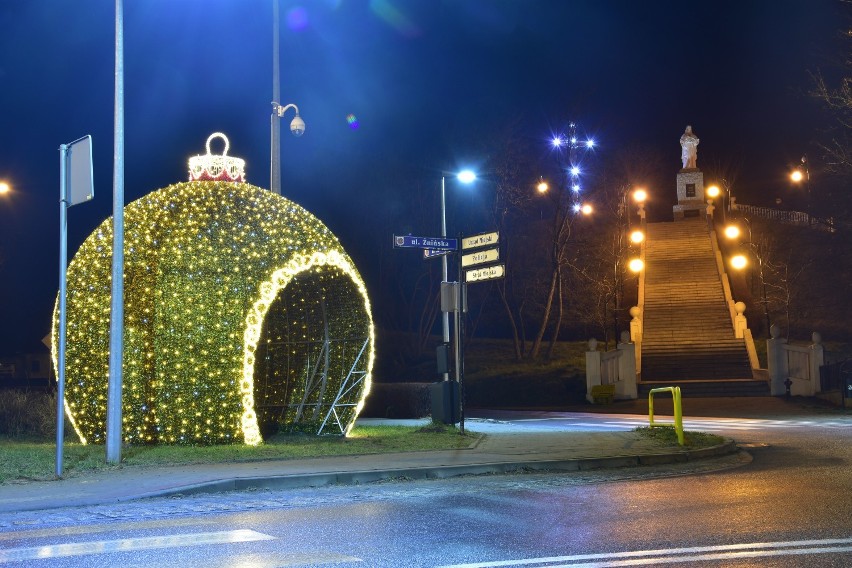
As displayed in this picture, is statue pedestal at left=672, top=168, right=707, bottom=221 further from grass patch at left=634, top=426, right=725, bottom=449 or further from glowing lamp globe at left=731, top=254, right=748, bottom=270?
grass patch at left=634, top=426, right=725, bottom=449

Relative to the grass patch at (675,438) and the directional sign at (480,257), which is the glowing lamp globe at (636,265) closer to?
the grass patch at (675,438)

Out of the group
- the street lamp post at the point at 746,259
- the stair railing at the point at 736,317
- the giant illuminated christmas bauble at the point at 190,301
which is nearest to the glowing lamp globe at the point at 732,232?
the street lamp post at the point at 746,259

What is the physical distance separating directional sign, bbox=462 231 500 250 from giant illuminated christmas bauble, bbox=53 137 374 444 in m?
2.87

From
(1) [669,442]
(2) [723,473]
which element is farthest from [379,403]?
(2) [723,473]

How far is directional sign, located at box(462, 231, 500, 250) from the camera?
16.8 m

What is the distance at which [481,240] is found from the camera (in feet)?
56.0

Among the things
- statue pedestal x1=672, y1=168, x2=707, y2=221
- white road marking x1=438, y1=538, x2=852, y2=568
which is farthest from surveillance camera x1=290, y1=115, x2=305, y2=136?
statue pedestal x1=672, y1=168, x2=707, y2=221

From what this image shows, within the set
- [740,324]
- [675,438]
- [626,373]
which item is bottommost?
[675,438]

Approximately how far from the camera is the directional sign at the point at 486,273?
Answer: 16.5 m

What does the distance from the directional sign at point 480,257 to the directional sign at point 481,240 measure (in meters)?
0.14

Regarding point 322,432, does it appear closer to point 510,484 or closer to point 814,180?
point 510,484

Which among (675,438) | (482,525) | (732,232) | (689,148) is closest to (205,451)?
(482,525)

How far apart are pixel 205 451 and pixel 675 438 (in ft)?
26.4

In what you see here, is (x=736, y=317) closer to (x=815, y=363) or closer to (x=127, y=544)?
(x=815, y=363)
